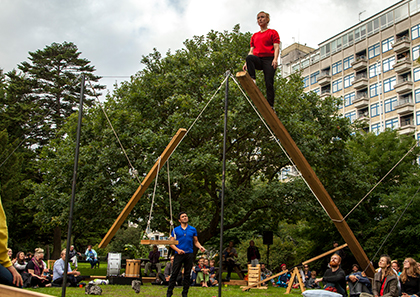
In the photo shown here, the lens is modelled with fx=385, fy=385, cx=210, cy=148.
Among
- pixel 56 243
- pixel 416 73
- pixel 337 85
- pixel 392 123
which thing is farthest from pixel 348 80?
pixel 56 243

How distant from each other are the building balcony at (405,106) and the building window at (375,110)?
293cm

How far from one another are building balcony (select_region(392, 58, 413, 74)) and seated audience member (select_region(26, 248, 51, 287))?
39467 millimetres

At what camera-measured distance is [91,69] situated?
128 feet

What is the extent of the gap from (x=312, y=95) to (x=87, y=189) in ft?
35.6

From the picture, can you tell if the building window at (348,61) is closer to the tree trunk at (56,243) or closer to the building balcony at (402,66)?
the building balcony at (402,66)

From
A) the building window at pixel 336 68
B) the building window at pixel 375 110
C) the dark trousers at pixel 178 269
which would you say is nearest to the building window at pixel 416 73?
the building window at pixel 375 110

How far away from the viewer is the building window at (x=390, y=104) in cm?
4102

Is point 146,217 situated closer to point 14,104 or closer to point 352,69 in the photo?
point 14,104

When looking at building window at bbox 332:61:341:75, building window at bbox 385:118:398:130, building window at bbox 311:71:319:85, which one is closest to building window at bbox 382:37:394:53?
building window at bbox 332:61:341:75

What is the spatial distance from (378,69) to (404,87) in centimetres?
483

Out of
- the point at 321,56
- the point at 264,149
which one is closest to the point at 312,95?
the point at 264,149

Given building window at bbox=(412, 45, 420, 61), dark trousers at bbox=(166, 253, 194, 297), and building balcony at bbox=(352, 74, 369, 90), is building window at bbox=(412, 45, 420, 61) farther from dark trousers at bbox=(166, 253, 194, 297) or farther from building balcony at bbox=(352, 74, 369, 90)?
dark trousers at bbox=(166, 253, 194, 297)

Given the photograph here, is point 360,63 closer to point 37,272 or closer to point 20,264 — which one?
point 37,272

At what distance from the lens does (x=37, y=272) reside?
10156 mm
